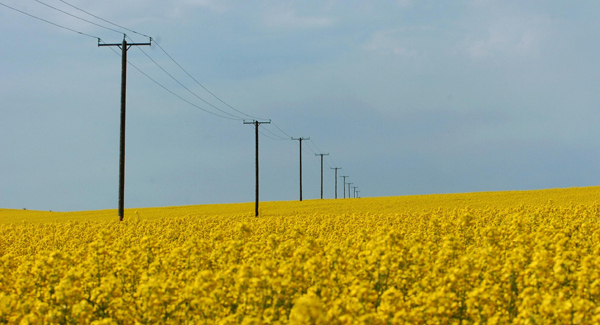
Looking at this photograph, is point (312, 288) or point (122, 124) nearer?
point (312, 288)

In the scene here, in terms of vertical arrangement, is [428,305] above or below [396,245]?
below

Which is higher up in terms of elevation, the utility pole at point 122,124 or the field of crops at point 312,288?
the utility pole at point 122,124

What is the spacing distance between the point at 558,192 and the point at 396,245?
173 ft

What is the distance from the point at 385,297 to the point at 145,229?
21.7 meters

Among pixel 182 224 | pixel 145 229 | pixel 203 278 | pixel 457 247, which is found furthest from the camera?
pixel 182 224

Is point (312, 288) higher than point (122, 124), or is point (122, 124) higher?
point (122, 124)

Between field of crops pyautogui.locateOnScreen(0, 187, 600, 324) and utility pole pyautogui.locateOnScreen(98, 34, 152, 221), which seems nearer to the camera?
field of crops pyautogui.locateOnScreen(0, 187, 600, 324)

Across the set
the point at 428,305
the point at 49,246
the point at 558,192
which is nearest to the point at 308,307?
the point at 428,305

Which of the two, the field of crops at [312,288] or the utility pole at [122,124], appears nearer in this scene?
the field of crops at [312,288]

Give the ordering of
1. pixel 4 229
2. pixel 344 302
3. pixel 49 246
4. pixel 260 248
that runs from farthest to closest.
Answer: pixel 4 229
pixel 49 246
pixel 260 248
pixel 344 302

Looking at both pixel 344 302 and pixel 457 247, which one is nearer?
pixel 344 302

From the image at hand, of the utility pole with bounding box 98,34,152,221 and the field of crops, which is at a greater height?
the utility pole with bounding box 98,34,152,221

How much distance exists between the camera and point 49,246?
75.1 feet

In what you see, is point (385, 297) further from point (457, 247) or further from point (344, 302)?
point (457, 247)
